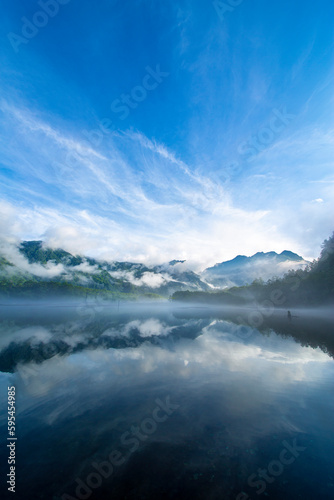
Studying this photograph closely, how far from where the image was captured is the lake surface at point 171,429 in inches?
251

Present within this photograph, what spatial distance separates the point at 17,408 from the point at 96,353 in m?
11.3

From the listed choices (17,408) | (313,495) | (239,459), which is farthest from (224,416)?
(17,408)

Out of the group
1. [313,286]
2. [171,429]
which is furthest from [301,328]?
[313,286]

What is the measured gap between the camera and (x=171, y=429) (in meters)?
9.41

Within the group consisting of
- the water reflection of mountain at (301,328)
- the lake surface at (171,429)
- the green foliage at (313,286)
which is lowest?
the water reflection of mountain at (301,328)

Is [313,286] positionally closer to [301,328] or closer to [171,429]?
[301,328]

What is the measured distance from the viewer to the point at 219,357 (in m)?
21.1

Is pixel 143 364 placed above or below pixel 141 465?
below

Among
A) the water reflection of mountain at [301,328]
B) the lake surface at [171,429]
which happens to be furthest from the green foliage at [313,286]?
the lake surface at [171,429]

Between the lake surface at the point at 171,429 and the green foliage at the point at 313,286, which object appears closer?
the lake surface at the point at 171,429

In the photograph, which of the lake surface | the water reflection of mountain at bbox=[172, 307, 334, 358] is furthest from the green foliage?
the lake surface

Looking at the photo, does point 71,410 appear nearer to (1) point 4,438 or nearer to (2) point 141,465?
(1) point 4,438

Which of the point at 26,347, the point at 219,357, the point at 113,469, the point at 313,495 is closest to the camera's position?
Result: the point at 313,495

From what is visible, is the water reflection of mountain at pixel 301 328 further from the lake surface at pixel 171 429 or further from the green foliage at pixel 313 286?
the green foliage at pixel 313 286
